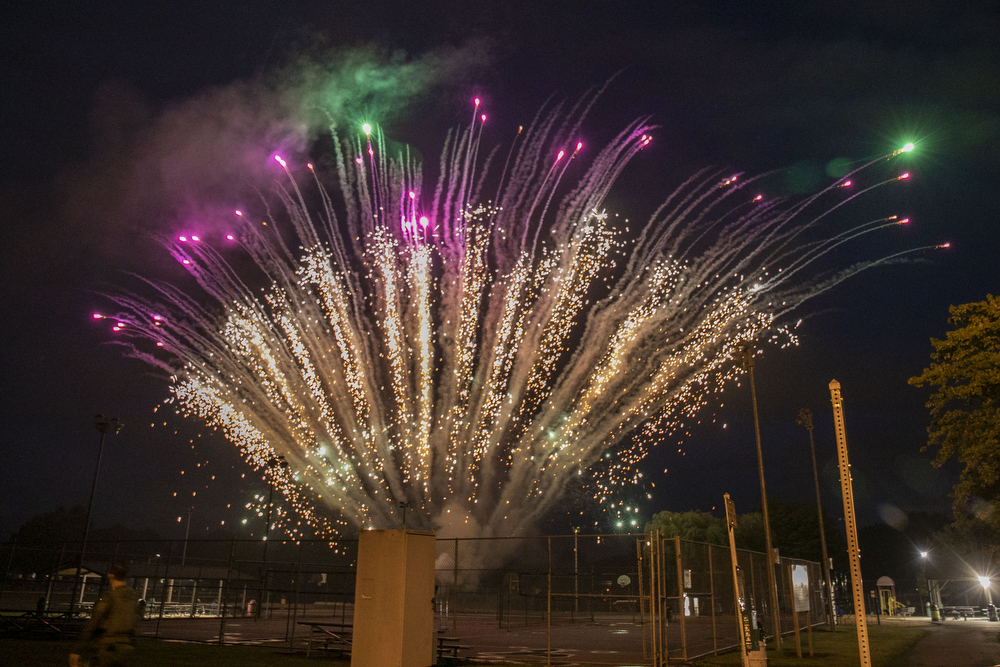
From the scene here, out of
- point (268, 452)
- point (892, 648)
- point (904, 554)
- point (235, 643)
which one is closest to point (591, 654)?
point (235, 643)

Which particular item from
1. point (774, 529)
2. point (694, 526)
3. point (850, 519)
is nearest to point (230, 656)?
point (850, 519)

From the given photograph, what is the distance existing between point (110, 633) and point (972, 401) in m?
27.3

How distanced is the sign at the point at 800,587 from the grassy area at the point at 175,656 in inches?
561

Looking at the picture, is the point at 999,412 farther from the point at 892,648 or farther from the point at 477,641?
the point at 477,641

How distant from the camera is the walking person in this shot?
805 cm

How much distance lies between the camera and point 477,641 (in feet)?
74.8

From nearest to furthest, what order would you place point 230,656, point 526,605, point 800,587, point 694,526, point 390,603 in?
point 390,603
point 230,656
point 800,587
point 526,605
point 694,526

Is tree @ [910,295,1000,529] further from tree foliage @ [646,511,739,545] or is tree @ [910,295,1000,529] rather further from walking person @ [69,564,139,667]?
tree foliage @ [646,511,739,545]

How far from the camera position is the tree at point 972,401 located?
24.0 metres

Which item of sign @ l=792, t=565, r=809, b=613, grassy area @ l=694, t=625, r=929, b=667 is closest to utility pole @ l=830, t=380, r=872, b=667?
grassy area @ l=694, t=625, r=929, b=667

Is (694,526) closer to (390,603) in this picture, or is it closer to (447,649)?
(447,649)

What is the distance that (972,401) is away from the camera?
83.7 feet

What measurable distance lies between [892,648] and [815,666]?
8102 millimetres

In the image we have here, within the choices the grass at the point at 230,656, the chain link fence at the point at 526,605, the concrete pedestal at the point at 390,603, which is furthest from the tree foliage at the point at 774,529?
the concrete pedestal at the point at 390,603
